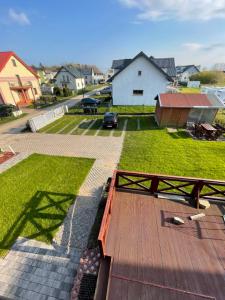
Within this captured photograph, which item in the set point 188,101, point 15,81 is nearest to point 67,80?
point 15,81

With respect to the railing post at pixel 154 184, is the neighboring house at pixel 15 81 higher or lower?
higher

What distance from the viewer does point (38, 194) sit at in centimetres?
727

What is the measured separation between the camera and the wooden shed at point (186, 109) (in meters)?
14.4

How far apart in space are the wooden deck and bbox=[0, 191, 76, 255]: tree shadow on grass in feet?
7.67

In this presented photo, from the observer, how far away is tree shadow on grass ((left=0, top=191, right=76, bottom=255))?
17.9 feet

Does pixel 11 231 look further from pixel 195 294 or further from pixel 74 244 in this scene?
pixel 195 294

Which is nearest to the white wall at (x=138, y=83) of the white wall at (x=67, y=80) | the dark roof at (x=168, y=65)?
the dark roof at (x=168, y=65)

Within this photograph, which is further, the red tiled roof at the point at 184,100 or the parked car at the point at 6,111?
the parked car at the point at 6,111

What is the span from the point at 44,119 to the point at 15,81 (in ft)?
42.8

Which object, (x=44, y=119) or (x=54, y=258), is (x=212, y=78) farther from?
(x=54, y=258)

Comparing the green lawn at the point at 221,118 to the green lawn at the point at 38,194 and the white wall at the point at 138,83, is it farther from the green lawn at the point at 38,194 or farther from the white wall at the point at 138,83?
the green lawn at the point at 38,194

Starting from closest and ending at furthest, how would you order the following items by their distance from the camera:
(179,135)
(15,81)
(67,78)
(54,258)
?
1. (54,258)
2. (179,135)
3. (15,81)
4. (67,78)

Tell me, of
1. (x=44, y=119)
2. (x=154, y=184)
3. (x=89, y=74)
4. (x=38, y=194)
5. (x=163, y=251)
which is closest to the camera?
(x=163, y=251)

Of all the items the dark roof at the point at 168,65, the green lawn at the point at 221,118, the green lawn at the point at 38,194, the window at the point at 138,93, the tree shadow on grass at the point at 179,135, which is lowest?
the tree shadow on grass at the point at 179,135
